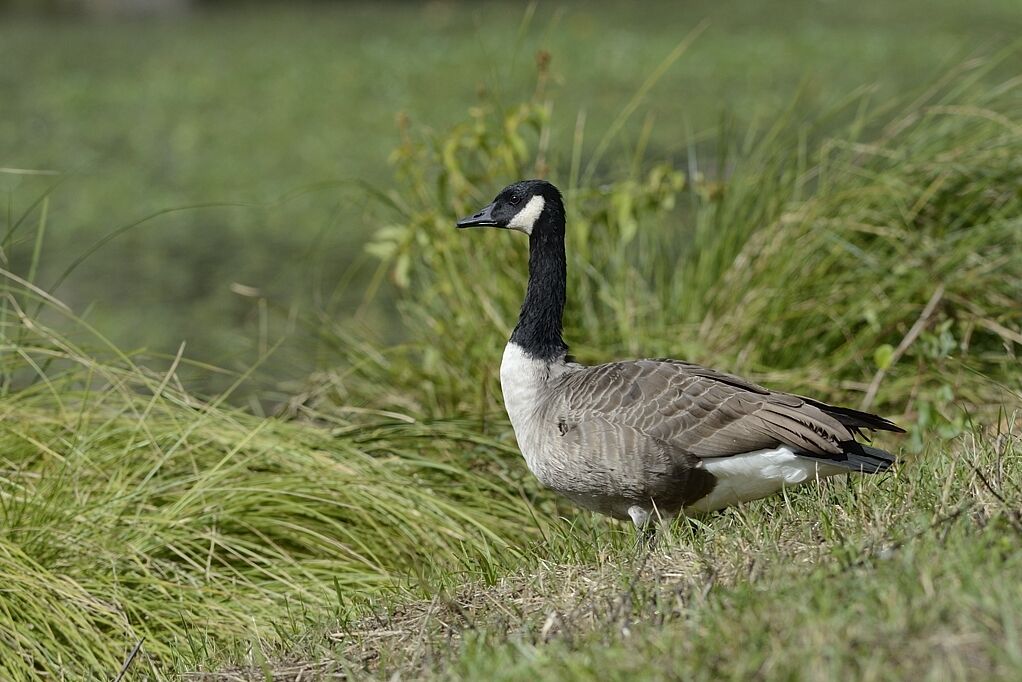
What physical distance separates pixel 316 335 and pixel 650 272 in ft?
6.09

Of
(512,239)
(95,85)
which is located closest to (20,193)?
(95,85)

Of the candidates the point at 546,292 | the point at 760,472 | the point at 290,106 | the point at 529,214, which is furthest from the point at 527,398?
the point at 290,106

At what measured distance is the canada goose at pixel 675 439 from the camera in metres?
3.97

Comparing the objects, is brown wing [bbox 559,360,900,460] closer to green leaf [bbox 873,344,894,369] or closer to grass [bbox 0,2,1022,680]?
grass [bbox 0,2,1022,680]

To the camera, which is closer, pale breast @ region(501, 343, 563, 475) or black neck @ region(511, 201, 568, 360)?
pale breast @ region(501, 343, 563, 475)

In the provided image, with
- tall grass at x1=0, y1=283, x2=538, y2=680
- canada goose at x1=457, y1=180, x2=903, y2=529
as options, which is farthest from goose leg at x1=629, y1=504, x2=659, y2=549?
tall grass at x1=0, y1=283, x2=538, y2=680

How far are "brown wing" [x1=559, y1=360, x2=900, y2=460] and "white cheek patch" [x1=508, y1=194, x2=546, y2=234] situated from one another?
74cm

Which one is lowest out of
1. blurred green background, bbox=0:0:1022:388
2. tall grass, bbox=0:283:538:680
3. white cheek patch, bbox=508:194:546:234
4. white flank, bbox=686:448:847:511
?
blurred green background, bbox=0:0:1022:388

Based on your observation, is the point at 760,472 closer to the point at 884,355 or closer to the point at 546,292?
the point at 546,292

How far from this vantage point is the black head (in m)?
4.77

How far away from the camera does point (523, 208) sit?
479cm

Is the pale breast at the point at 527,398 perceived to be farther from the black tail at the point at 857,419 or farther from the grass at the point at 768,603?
the black tail at the point at 857,419

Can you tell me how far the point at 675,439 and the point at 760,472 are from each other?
302 mm

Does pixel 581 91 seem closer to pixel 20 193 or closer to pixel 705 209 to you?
pixel 20 193
